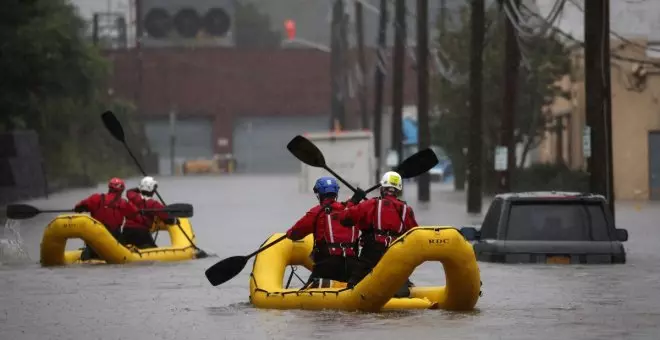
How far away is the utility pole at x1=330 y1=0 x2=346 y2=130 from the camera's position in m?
96.4

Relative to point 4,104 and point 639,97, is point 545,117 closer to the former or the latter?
point 639,97

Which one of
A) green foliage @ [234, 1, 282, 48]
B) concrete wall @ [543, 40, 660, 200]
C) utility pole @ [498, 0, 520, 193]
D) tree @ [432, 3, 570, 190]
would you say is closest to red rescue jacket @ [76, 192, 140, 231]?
utility pole @ [498, 0, 520, 193]

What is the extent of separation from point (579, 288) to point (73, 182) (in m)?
59.6

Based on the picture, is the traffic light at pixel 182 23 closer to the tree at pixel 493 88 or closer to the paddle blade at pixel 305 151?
the tree at pixel 493 88

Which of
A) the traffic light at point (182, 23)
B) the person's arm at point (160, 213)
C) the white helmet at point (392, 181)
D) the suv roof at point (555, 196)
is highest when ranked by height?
the traffic light at point (182, 23)

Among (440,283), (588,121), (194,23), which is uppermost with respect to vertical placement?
(194,23)

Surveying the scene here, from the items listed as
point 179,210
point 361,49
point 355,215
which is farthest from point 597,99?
point 361,49

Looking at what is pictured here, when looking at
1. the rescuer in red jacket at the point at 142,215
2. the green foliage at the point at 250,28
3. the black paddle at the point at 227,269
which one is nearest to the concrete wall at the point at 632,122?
the rescuer in red jacket at the point at 142,215

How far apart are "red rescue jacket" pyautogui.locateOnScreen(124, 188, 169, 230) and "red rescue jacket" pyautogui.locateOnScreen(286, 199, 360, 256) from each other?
30.0 ft

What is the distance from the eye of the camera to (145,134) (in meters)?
121

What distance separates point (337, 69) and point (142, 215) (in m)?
71.7

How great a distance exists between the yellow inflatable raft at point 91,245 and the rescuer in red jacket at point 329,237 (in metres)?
8.35

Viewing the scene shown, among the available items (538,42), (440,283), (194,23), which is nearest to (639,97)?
(538,42)

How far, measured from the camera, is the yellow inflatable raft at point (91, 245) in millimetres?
27453
